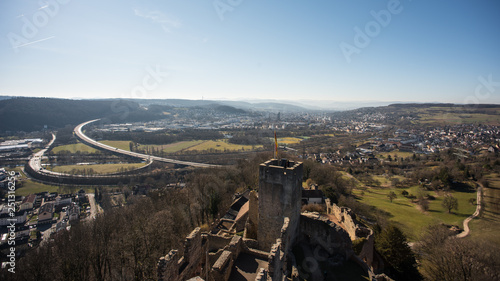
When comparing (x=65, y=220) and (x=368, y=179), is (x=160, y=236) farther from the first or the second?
(x=368, y=179)

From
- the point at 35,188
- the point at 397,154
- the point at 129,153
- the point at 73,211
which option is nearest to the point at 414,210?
the point at 397,154

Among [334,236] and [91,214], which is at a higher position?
[334,236]

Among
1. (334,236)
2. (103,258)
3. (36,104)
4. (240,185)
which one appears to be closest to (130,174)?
(240,185)

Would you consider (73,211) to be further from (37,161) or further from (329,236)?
(37,161)

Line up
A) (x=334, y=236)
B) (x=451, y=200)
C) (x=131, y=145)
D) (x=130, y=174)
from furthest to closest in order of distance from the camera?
(x=131, y=145) → (x=130, y=174) → (x=451, y=200) → (x=334, y=236)

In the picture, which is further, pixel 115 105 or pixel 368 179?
pixel 115 105

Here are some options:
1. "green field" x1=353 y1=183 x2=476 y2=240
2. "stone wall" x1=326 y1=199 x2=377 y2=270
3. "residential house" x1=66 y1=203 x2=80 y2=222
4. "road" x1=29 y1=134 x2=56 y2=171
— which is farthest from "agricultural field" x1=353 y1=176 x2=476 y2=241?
"road" x1=29 y1=134 x2=56 y2=171

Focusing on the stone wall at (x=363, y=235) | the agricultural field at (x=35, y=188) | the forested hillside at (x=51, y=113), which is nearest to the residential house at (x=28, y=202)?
the agricultural field at (x=35, y=188)
